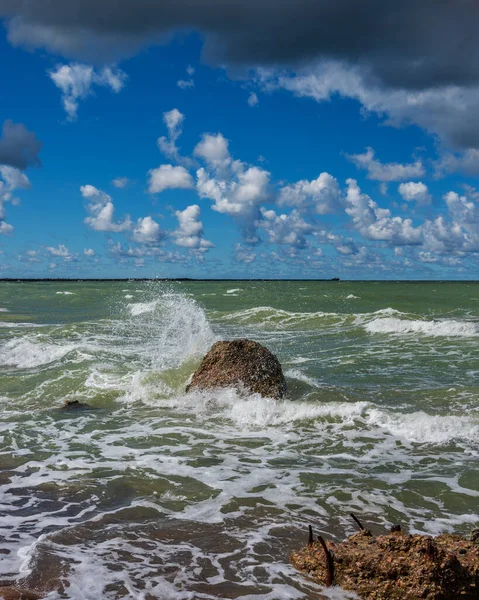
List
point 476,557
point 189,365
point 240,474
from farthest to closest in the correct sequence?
point 189,365, point 240,474, point 476,557

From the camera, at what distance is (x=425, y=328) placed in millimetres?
21453

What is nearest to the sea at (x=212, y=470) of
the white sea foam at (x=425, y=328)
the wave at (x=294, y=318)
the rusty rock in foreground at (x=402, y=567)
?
the rusty rock in foreground at (x=402, y=567)

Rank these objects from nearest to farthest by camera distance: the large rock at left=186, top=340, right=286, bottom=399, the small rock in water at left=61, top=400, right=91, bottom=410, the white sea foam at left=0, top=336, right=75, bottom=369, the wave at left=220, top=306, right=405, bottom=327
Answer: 1. the small rock in water at left=61, top=400, right=91, bottom=410
2. the large rock at left=186, top=340, right=286, bottom=399
3. the white sea foam at left=0, top=336, right=75, bottom=369
4. the wave at left=220, top=306, right=405, bottom=327

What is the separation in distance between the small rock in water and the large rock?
1901 mm

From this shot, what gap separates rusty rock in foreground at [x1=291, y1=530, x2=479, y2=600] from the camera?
344 centimetres

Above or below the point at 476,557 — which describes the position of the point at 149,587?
below

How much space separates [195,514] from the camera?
523 centimetres

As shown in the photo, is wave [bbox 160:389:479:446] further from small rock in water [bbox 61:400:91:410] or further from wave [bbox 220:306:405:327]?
wave [bbox 220:306:405:327]

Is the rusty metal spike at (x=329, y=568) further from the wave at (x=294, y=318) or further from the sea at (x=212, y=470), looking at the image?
the wave at (x=294, y=318)

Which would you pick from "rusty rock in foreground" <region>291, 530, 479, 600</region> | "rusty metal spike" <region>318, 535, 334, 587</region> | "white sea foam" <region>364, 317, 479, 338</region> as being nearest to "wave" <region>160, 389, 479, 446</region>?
"rusty rock in foreground" <region>291, 530, 479, 600</region>

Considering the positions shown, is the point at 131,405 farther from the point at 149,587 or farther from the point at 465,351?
the point at 465,351

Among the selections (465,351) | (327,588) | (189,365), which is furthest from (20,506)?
(465,351)

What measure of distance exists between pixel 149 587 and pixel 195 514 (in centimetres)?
137

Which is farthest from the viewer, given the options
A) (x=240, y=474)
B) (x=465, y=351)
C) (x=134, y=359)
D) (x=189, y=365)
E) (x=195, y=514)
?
(x=465, y=351)
